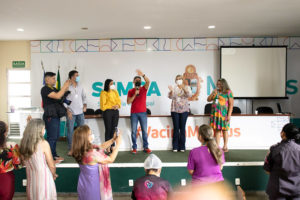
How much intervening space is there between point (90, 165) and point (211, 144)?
1092 mm

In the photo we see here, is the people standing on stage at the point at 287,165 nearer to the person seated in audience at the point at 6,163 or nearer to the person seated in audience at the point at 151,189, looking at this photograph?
the person seated in audience at the point at 151,189

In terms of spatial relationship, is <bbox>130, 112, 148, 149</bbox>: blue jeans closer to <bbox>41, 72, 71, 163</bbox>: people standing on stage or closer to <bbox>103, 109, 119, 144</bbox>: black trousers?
<bbox>103, 109, 119, 144</bbox>: black trousers

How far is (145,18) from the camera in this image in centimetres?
536

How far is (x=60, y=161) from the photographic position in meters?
3.91

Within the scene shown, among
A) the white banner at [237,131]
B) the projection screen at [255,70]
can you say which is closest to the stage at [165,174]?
the white banner at [237,131]

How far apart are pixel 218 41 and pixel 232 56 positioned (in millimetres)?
571

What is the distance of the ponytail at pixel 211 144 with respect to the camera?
93.7 inches

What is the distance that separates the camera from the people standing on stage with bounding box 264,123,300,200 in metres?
2.54

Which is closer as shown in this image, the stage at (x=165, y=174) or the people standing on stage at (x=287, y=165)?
the people standing on stage at (x=287, y=165)

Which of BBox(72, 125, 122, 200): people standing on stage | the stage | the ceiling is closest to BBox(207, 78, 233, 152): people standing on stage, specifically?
the stage

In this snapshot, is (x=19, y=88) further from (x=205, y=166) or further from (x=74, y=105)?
(x=205, y=166)

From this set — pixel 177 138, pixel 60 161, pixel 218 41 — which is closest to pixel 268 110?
pixel 218 41

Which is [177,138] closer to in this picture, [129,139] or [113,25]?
[129,139]

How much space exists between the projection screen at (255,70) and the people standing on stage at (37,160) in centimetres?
579
